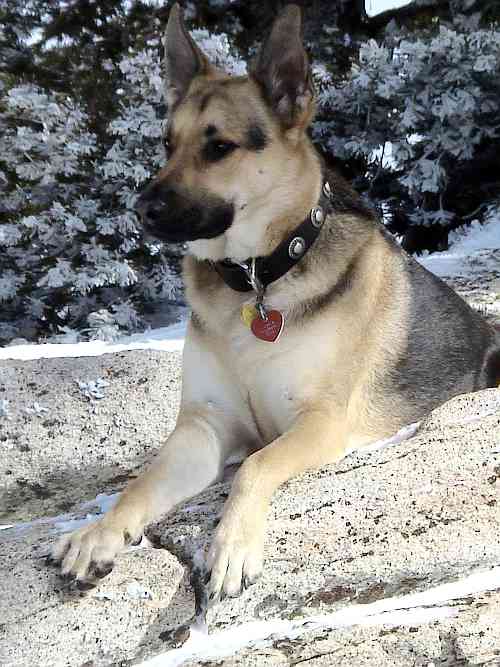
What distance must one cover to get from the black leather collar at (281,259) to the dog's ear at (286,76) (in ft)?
1.14

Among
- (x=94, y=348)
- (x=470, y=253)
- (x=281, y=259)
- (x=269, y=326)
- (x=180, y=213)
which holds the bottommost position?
(x=470, y=253)

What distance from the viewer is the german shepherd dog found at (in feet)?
9.09

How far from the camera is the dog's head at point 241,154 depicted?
9.09ft

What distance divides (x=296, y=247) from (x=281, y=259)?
7cm

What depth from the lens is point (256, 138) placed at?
288 cm

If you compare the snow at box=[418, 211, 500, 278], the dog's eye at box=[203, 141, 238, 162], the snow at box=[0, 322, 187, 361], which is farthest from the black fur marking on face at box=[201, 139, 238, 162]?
the snow at box=[418, 211, 500, 278]

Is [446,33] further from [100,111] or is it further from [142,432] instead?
[142,432]

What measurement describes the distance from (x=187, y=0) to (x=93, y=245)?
321cm

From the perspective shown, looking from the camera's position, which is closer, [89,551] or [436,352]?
[89,551]

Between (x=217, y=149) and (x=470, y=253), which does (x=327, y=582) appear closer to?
(x=217, y=149)

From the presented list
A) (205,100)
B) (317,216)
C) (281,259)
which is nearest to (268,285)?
(281,259)

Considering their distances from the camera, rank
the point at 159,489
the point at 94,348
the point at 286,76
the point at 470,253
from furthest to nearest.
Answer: the point at 470,253 < the point at 94,348 < the point at 286,76 < the point at 159,489

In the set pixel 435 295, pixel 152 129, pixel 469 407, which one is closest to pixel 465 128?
pixel 152 129

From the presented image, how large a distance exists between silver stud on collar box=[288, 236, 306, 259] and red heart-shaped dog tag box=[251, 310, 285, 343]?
0.22 meters
